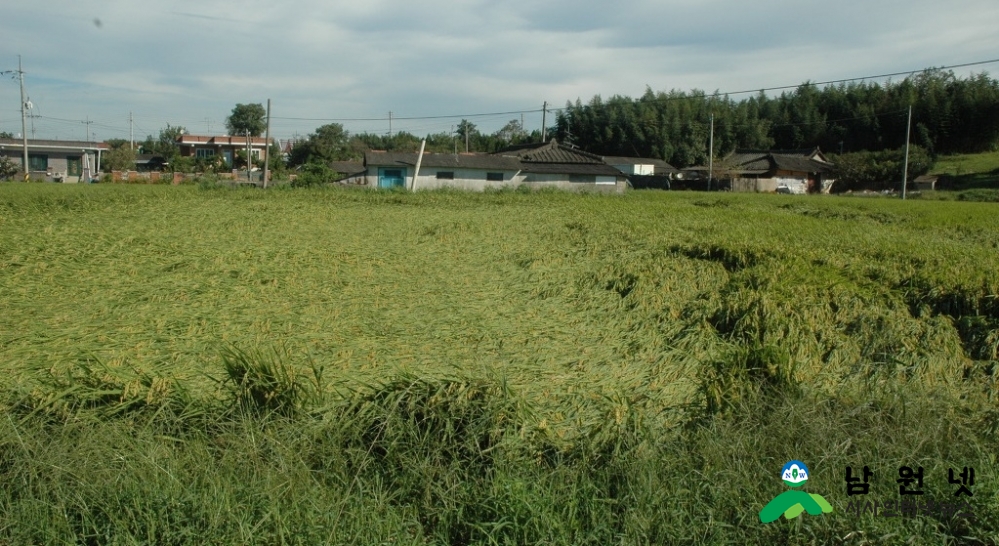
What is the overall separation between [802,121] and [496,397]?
5138 cm

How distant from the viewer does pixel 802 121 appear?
49.1 m

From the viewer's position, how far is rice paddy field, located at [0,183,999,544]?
2.74m

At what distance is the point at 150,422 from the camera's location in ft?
10.6

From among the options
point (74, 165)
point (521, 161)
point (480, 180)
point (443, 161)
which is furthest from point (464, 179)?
point (74, 165)

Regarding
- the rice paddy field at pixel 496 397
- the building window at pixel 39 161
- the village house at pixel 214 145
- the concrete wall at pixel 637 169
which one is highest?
the village house at pixel 214 145

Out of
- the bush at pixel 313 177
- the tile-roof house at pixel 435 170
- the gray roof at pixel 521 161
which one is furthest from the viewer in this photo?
the gray roof at pixel 521 161

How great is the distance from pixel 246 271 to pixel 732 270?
4263 millimetres

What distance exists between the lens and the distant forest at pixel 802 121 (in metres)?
42.0

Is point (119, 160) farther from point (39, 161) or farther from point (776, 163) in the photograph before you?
point (776, 163)

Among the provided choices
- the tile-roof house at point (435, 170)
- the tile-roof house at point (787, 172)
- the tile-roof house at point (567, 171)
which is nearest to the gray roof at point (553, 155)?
the tile-roof house at point (567, 171)

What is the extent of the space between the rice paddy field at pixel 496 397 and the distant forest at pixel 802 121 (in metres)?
40.5

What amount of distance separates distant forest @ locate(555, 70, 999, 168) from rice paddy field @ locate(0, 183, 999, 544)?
40.5m

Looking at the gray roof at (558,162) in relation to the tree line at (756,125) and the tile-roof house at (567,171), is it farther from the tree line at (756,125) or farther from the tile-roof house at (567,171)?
the tree line at (756,125)

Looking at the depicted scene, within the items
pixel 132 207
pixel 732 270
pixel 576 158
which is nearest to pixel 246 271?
pixel 732 270
